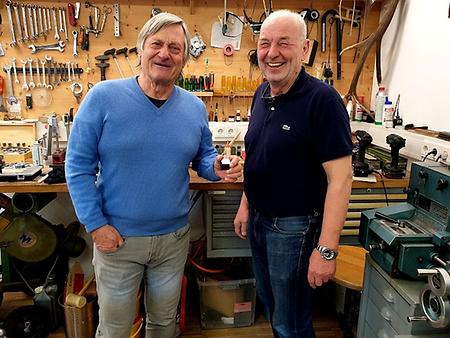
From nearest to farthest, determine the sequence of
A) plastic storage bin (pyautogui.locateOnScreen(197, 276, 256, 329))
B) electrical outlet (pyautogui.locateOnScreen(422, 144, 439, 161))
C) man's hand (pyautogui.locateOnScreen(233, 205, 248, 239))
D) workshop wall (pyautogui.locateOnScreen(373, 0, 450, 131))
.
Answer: man's hand (pyautogui.locateOnScreen(233, 205, 248, 239)), electrical outlet (pyautogui.locateOnScreen(422, 144, 439, 161)), workshop wall (pyautogui.locateOnScreen(373, 0, 450, 131)), plastic storage bin (pyautogui.locateOnScreen(197, 276, 256, 329))

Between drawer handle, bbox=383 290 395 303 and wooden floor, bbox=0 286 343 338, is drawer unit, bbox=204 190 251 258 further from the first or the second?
drawer handle, bbox=383 290 395 303

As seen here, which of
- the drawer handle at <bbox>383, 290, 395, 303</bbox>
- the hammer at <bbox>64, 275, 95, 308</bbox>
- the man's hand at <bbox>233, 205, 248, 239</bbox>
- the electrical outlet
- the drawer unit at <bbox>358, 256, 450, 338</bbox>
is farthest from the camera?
the hammer at <bbox>64, 275, 95, 308</bbox>

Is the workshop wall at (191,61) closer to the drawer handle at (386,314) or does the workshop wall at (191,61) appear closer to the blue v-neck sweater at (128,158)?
the blue v-neck sweater at (128,158)

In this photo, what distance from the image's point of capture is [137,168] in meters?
1.32

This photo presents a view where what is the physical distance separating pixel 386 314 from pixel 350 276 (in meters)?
0.39

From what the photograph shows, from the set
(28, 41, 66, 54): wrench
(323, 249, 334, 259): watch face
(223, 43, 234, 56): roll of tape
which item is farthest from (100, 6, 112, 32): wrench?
(323, 249, 334, 259): watch face

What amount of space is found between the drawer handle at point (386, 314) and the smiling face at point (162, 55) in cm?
113

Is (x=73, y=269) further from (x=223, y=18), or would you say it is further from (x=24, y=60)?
(x=223, y=18)

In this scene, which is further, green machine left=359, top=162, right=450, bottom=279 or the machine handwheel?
the machine handwheel

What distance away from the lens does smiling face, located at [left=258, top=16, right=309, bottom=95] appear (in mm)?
1322

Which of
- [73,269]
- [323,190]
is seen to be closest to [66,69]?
[73,269]

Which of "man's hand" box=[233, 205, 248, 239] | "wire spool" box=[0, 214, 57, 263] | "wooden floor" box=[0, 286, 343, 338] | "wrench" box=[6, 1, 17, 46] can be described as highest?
"wrench" box=[6, 1, 17, 46]

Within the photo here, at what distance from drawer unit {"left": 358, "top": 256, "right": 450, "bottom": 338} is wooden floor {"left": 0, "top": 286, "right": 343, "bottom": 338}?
0.76 meters

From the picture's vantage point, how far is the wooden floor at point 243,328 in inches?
85.7
